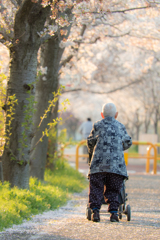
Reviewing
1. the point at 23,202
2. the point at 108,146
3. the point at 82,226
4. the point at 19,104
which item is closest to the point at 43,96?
the point at 19,104

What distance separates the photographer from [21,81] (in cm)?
579

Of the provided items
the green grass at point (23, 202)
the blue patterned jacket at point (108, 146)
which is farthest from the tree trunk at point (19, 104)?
the blue patterned jacket at point (108, 146)

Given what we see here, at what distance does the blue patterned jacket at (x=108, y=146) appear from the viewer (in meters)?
4.50

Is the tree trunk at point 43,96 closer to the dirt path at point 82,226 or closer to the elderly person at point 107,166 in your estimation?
the dirt path at point 82,226

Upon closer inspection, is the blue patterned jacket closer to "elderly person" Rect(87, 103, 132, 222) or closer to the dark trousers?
"elderly person" Rect(87, 103, 132, 222)

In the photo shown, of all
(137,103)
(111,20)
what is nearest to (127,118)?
(137,103)

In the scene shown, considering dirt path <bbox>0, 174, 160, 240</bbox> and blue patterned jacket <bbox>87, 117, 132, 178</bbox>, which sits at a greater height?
blue patterned jacket <bbox>87, 117, 132, 178</bbox>

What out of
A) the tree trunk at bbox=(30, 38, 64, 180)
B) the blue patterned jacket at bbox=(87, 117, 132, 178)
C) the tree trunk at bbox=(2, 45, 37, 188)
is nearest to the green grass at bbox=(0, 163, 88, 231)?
the tree trunk at bbox=(2, 45, 37, 188)

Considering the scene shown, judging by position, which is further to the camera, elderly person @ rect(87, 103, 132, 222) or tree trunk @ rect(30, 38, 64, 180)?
tree trunk @ rect(30, 38, 64, 180)

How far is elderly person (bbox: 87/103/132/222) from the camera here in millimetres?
4508

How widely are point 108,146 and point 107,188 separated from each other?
549 mm

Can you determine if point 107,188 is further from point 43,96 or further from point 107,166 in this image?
point 43,96

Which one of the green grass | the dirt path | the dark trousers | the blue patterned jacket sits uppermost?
the blue patterned jacket

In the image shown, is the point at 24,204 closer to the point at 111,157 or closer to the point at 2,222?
the point at 2,222
